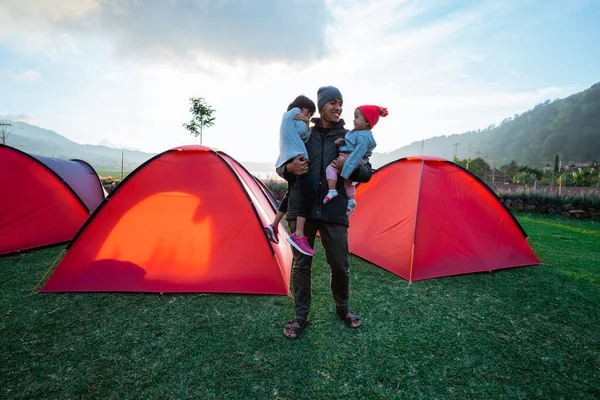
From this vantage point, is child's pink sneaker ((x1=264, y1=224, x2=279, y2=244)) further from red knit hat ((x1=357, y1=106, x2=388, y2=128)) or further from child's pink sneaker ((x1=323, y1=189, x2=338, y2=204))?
red knit hat ((x1=357, y1=106, x2=388, y2=128))

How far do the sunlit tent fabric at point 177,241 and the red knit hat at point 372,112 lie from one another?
1716 mm

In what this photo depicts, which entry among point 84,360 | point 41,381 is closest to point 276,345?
point 84,360

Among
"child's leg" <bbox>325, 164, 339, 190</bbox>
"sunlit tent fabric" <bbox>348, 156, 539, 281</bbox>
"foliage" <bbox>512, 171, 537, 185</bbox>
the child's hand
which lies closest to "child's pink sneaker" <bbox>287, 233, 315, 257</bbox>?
"child's leg" <bbox>325, 164, 339, 190</bbox>

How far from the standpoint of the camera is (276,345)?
8.52 feet

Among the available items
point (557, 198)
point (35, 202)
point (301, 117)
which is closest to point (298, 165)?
point (301, 117)

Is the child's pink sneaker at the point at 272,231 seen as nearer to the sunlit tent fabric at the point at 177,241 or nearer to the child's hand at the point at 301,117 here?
the sunlit tent fabric at the point at 177,241

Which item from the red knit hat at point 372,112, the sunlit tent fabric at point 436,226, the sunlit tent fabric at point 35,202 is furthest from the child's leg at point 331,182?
the sunlit tent fabric at point 35,202

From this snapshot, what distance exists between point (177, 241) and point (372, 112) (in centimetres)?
264

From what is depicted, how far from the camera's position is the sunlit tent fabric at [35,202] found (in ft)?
15.8

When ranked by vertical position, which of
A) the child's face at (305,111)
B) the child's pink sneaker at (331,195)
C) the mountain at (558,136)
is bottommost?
the child's pink sneaker at (331,195)

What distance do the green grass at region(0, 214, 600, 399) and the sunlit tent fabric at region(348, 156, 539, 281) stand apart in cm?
40

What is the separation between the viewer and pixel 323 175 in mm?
2682

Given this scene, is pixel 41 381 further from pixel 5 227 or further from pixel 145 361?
pixel 5 227

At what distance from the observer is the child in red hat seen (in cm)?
251
